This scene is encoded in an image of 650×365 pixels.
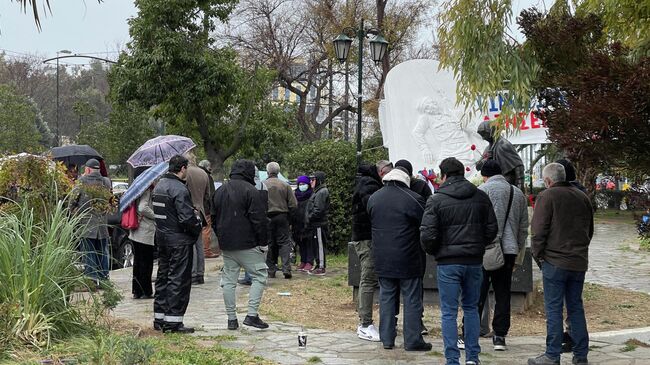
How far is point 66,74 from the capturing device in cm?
8856

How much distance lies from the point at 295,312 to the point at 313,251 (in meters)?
4.02

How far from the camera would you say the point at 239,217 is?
854cm

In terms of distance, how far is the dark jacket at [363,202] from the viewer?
27.8 ft

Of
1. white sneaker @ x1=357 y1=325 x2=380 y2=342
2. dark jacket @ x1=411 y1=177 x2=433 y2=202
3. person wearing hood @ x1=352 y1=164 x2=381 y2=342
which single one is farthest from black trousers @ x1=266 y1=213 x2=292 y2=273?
white sneaker @ x1=357 y1=325 x2=380 y2=342

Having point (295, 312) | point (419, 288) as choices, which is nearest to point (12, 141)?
point (295, 312)

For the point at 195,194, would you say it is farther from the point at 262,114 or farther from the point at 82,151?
the point at 262,114

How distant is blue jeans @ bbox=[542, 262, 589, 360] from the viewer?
23.0ft

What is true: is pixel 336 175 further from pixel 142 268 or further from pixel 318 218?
pixel 142 268

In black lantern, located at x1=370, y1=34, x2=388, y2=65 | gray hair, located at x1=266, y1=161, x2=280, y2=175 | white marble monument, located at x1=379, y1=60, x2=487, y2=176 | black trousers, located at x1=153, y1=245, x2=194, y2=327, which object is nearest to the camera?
black trousers, located at x1=153, y1=245, x2=194, y2=327

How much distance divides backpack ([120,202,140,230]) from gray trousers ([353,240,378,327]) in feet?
10.7

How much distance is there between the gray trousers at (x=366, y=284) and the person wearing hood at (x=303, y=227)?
5.42 meters

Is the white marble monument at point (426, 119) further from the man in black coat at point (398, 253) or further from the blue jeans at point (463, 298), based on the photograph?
the blue jeans at point (463, 298)

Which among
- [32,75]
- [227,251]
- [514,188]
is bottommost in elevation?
[227,251]

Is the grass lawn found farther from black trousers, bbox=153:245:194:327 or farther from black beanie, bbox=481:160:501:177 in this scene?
black beanie, bbox=481:160:501:177
